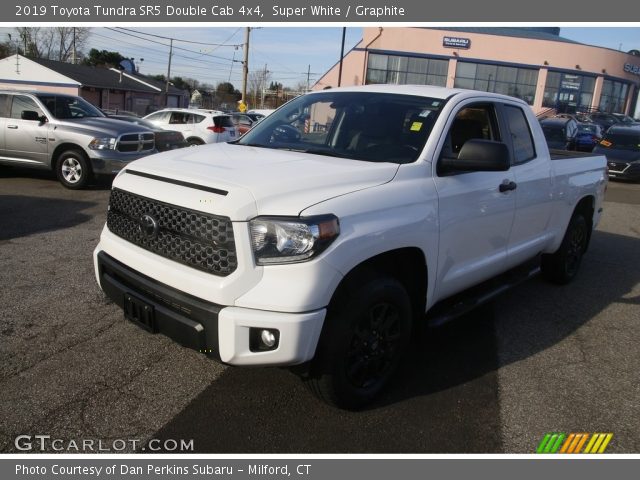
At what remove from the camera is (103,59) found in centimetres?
7100

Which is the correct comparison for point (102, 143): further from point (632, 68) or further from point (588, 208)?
point (632, 68)

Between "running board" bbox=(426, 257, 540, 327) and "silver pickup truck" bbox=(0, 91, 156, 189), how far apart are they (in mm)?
7507

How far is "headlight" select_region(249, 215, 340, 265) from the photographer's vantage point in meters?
2.63

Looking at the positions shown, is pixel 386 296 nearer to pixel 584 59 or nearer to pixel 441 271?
pixel 441 271

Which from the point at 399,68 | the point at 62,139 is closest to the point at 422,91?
the point at 62,139

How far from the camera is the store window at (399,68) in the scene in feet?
149

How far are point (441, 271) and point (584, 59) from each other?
5160cm

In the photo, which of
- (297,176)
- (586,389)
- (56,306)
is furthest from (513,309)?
(56,306)

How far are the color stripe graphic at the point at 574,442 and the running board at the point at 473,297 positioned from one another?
3.02 ft

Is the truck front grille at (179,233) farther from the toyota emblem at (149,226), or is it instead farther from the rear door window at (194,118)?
the rear door window at (194,118)

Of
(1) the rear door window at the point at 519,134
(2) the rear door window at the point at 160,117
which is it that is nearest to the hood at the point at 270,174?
(1) the rear door window at the point at 519,134

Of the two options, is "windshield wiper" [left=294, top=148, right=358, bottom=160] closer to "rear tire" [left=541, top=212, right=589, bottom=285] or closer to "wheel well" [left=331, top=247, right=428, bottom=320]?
"wheel well" [left=331, top=247, right=428, bottom=320]

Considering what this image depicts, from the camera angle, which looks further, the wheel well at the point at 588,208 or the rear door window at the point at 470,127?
the wheel well at the point at 588,208

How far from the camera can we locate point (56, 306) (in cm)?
439
